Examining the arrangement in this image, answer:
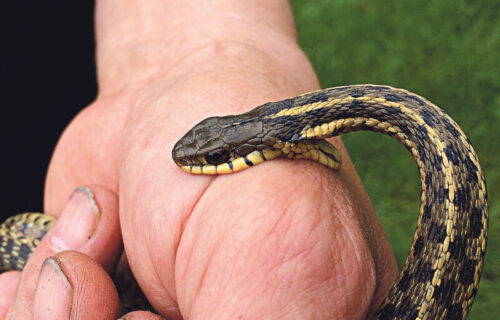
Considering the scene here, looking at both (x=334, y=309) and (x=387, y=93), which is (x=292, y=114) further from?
(x=334, y=309)

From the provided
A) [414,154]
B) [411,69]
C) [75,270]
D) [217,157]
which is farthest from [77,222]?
[411,69]

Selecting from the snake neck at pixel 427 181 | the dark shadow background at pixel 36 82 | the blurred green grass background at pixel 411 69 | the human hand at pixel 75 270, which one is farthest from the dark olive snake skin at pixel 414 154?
the blurred green grass background at pixel 411 69

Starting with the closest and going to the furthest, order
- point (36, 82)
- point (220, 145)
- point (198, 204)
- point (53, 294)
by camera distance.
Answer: point (198, 204), point (53, 294), point (220, 145), point (36, 82)

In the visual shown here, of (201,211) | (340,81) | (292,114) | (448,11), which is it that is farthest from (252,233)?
(448,11)

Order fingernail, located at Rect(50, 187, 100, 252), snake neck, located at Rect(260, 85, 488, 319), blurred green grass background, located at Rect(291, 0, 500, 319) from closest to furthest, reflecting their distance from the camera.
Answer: snake neck, located at Rect(260, 85, 488, 319)
fingernail, located at Rect(50, 187, 100, 252)
blurred green grass background, located at Rect(291, 0, 500, 319)

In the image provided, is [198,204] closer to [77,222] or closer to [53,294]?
[53,294]

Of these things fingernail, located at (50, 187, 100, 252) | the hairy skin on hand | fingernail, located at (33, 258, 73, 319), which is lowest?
fingernail, located at (33, 258, 73, 319)

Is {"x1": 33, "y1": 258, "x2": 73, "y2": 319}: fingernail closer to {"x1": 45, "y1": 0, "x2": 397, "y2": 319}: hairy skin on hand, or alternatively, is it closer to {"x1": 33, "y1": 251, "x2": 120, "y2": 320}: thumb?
{"x1": 33, "y1": 251, "x2": 120, "y2": 320}: thumb

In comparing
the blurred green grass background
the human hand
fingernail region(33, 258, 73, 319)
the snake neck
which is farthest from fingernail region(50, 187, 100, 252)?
the blurred green grass background
